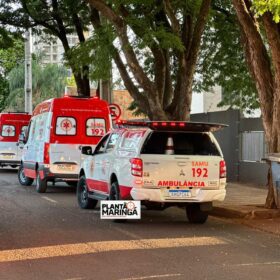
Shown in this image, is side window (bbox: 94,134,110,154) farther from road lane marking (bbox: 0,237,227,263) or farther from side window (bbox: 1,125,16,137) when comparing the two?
side window (bbox: 1,125,16,137)

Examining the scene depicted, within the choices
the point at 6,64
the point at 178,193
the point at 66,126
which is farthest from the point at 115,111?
the point at 6,64

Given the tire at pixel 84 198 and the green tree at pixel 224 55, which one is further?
the green tree at pixel 224 55

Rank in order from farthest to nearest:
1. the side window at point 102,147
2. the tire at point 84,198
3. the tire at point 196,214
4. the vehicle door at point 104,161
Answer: the tire at point 84,198 → the side window at point 102,147 → the vehicle door at point 104,161 → the tire at point 196,214

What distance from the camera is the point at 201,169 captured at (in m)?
11.0

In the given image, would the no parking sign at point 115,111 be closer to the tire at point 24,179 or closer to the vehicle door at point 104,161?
the tire at point 24,179

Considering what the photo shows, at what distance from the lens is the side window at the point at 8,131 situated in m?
27.0

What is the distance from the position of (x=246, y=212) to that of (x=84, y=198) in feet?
12.3

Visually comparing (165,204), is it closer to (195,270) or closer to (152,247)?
(152,247)

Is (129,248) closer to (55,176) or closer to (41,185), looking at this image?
(55,176)

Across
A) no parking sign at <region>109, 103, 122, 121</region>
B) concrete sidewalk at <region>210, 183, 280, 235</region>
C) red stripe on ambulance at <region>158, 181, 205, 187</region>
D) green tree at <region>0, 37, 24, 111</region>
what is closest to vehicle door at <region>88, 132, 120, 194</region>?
red stripe on ambulance at <region>158, 181, 205, 187</region>

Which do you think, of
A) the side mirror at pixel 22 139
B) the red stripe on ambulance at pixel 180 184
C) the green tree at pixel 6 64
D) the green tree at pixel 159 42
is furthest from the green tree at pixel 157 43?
the green tree at pixel 6 64

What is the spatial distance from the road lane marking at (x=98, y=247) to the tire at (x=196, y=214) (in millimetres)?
1743

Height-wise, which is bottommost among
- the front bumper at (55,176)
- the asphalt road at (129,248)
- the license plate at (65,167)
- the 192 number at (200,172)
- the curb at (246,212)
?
the asphalt road at (129,248)

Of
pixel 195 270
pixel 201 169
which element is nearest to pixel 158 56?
pixel 201 169
